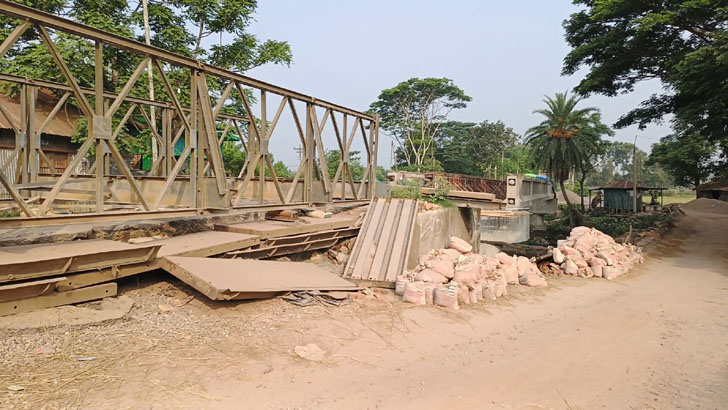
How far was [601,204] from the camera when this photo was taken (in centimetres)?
3891

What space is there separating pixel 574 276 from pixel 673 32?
9.63m

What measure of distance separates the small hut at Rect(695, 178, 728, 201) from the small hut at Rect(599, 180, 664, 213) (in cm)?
891

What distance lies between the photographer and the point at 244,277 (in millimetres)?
4945

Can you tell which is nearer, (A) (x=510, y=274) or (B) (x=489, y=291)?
(B) (x=489, y=291)

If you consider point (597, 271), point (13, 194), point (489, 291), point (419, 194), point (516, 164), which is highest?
point (516, 164)

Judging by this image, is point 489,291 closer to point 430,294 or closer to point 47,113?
point 430,294

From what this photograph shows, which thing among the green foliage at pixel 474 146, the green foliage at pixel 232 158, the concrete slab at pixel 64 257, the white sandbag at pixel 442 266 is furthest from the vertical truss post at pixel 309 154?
the green foliage at pixel 474 146

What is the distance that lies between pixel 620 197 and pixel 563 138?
1072cm

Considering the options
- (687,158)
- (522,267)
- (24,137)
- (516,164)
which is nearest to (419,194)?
(522,267)

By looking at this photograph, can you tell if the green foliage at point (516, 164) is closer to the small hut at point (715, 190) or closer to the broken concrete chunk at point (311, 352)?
the small hut at point (715, 190)

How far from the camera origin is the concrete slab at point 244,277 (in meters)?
4.46

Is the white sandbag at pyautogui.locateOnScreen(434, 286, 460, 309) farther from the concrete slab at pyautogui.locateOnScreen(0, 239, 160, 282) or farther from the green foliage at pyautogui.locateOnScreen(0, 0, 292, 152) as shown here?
the green foliage at pyautogui.locateOnScreen(0, 0, 292, 152)

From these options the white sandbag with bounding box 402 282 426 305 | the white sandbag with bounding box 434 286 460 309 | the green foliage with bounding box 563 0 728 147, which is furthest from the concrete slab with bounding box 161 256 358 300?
the green foliage with bounding box 563 0 728 147

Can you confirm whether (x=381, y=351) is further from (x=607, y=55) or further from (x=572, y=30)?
(x=572, y=30)
